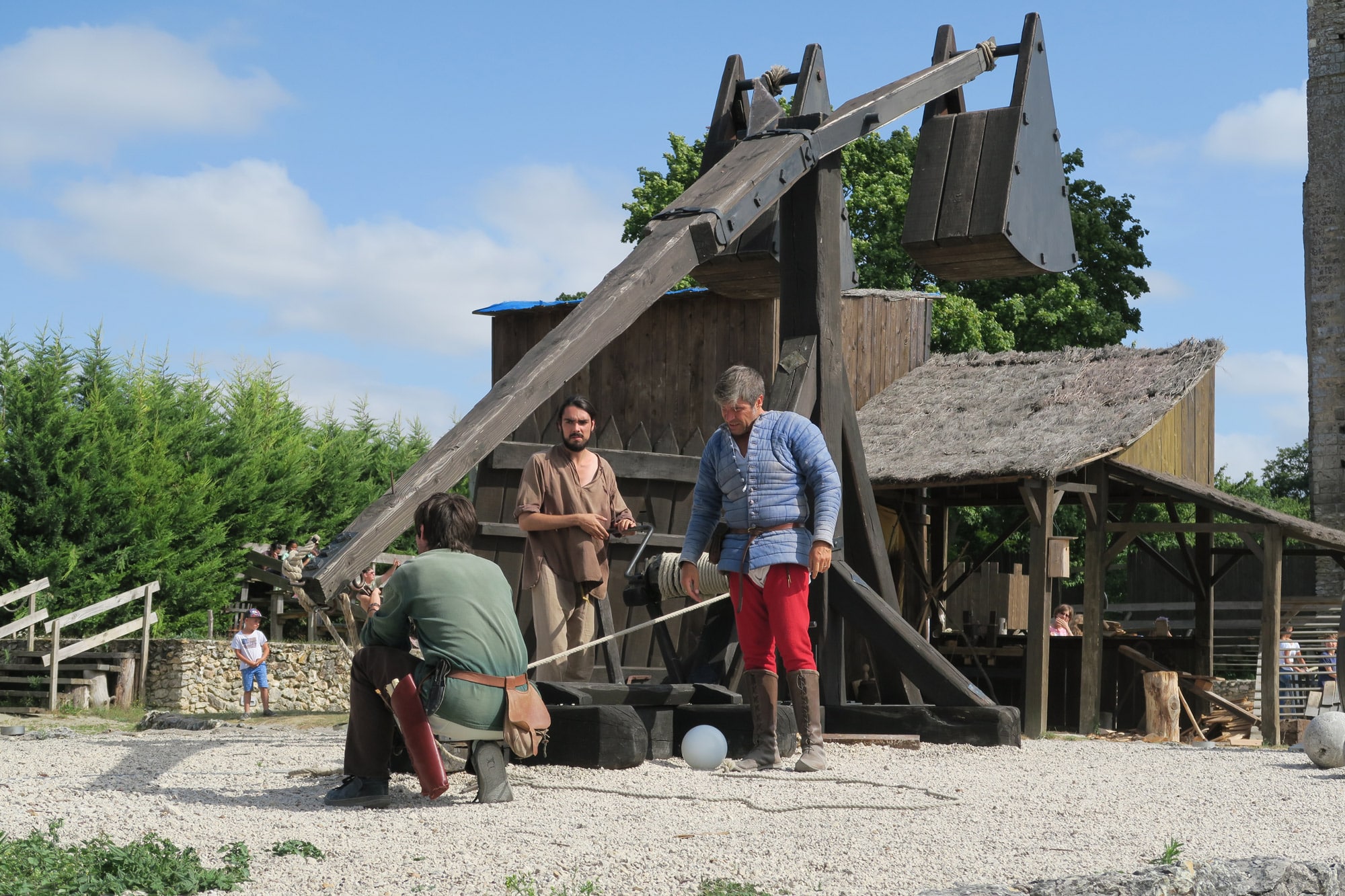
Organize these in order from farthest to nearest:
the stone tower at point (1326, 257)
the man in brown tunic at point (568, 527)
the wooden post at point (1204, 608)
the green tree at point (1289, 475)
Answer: the green tree at point (1289, 475), the stone tower at point (1326, 257), the wooden post at point (1204, 608), the man in brown tunic at point (568, 527)

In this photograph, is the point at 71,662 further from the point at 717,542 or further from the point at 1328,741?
the point at 1328,741

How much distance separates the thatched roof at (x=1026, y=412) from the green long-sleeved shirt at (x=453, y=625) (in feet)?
30.6

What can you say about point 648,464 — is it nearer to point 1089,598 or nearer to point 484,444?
point 484,444

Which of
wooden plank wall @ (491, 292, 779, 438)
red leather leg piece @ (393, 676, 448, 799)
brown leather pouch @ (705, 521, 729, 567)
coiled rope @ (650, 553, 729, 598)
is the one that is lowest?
red leather leg piece @ (393, 676, 448, 799)

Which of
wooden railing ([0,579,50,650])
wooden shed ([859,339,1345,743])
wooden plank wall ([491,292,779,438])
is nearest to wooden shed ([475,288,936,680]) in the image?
wooden plank wall ([491,292,779,438])

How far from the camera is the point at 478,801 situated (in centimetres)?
467

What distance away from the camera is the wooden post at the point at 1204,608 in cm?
1612

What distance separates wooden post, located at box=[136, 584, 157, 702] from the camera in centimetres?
1772

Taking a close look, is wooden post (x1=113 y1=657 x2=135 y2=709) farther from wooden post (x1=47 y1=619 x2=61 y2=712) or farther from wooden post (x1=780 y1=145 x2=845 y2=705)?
wooden post (x1=780 y1=145 x2=845 y2=705)

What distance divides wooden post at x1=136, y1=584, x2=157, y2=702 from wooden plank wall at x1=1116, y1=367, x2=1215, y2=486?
11.6 metres

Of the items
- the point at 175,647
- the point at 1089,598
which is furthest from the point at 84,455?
the point at 1089,598

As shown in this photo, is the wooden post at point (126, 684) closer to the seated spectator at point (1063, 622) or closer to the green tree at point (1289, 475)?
the seated spectator at point (1063, 622)

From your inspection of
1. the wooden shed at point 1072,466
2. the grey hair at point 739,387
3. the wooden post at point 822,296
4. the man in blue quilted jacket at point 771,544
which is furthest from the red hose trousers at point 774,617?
the wooden shed at point 1072,466

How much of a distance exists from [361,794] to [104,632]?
47.3 ft
